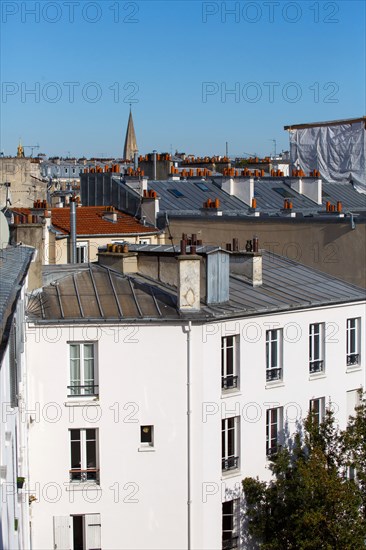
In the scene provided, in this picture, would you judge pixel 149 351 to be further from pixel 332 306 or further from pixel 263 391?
pixel 332 306

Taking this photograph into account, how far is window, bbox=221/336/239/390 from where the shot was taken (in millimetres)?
21172

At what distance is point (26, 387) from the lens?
1920 cm

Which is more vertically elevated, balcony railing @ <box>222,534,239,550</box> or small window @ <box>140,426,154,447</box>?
small window @ <box>140,426,154,447</box>

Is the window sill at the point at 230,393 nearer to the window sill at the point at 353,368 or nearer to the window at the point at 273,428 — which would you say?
the window at the point at 273,428

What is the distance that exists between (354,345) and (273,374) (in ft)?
9.82

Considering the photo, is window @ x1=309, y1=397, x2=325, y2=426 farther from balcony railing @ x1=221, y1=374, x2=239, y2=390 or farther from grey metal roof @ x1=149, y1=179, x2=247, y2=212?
grey metal roof @ x1=149, y1=179, x2=247, y2=212

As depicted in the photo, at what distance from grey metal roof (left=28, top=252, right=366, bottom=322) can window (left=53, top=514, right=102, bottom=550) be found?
12.6 ft

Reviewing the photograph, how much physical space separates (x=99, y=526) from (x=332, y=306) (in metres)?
7.32

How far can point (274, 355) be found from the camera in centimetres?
2236

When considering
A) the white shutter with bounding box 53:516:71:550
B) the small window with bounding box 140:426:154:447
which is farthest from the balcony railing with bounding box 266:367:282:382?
the white shutter with bounding box 53:516:71:550

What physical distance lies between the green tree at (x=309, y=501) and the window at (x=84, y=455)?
3080 millimetres

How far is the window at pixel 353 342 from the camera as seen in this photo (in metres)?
24.2

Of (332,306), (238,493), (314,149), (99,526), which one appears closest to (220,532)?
(238,493)

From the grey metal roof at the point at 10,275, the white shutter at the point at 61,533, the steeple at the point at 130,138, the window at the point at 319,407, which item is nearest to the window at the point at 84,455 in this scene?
the white shutter at the point at 61,533
